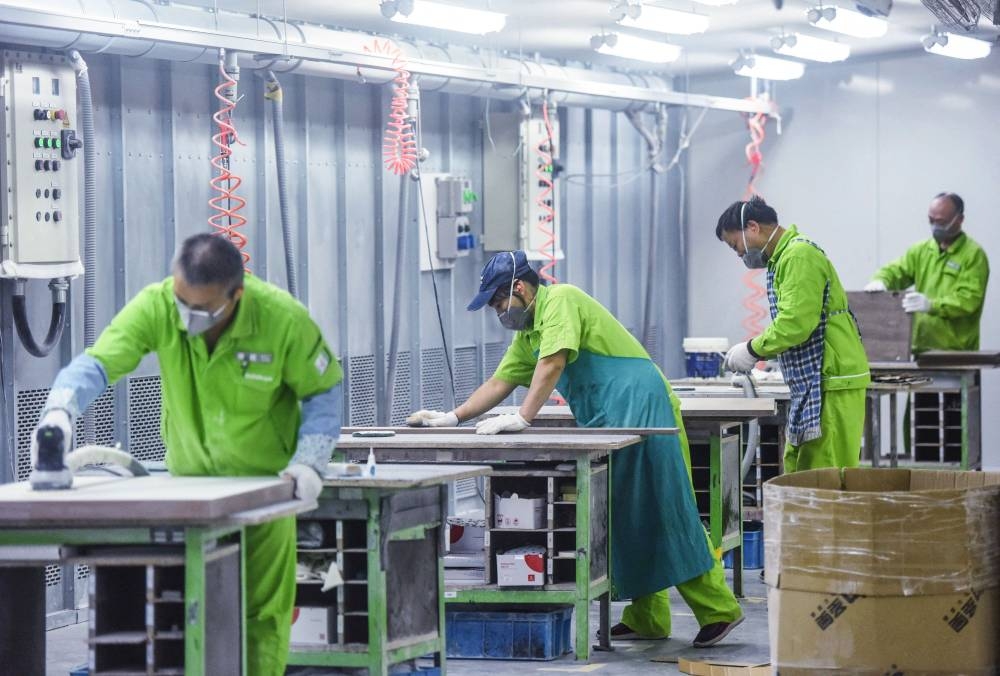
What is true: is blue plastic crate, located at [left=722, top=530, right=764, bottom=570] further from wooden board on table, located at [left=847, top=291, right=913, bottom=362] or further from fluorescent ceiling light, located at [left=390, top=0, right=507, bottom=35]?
fluorescent ceiling light, located at [left=390, top=0, right=507, bottom=35]

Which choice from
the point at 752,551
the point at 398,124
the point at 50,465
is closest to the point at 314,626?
the point at 50,465

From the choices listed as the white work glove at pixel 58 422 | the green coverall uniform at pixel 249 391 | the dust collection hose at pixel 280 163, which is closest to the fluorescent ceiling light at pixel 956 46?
the dust collection hose at pixel 280 163

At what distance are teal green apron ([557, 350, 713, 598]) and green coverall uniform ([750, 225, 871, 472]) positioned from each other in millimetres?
568

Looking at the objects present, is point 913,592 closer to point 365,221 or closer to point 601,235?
point 365,221

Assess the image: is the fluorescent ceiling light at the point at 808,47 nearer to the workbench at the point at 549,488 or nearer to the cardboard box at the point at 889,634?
the workbench at the point at 549,488

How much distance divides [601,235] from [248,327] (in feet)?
22.0

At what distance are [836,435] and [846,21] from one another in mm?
3112

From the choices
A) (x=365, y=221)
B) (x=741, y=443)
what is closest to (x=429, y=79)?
(x=365, y=221)

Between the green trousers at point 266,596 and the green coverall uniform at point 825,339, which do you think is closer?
the green trousers at point 266,596

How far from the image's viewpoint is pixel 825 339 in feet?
19.4

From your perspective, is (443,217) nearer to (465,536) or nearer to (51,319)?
(465,536)

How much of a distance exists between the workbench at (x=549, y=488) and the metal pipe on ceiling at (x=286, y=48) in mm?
1916

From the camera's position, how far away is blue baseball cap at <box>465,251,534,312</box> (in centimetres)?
541

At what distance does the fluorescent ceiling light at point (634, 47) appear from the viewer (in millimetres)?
8312
